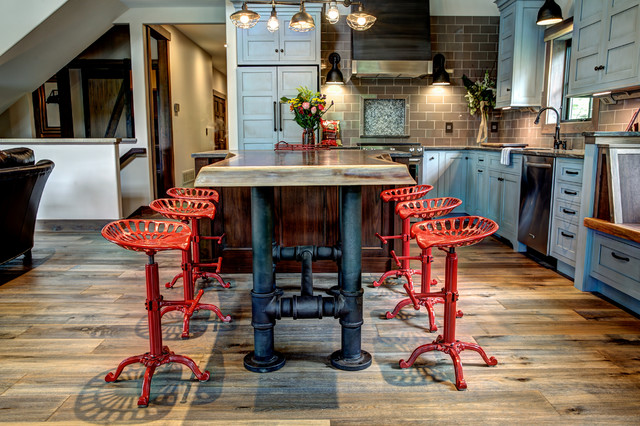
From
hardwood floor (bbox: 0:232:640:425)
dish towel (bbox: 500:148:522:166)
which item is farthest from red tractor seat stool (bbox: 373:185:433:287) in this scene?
dish towel (bbox: 500:148:522:166)

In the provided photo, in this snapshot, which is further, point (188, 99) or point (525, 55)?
point (188, 99)

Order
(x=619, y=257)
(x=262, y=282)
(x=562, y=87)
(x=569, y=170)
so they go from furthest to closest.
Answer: (x=562, y=87) → (x=569, y=170) → (x=619, y=257) → (x=262, y=282)

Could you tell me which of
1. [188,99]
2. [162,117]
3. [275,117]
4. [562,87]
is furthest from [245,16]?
[188,99]

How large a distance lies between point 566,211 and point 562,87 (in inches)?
81.9

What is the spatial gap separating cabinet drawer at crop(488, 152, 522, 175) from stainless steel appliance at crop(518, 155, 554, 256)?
0.09 m

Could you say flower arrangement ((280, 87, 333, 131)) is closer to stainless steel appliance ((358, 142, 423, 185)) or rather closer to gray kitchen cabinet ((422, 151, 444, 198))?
stainless steel appliance ((358, 142, 423, 185))

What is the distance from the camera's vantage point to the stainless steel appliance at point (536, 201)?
13.1 feet

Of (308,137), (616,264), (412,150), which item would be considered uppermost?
(308,137)

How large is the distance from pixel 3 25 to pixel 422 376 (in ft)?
18.4

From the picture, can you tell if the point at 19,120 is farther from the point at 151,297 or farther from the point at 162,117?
the point at 151,297

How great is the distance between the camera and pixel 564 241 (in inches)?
147

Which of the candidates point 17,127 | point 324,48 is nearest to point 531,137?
point 324,48

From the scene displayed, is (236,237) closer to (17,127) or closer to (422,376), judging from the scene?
(422,376)

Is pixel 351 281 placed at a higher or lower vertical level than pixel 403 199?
lower
